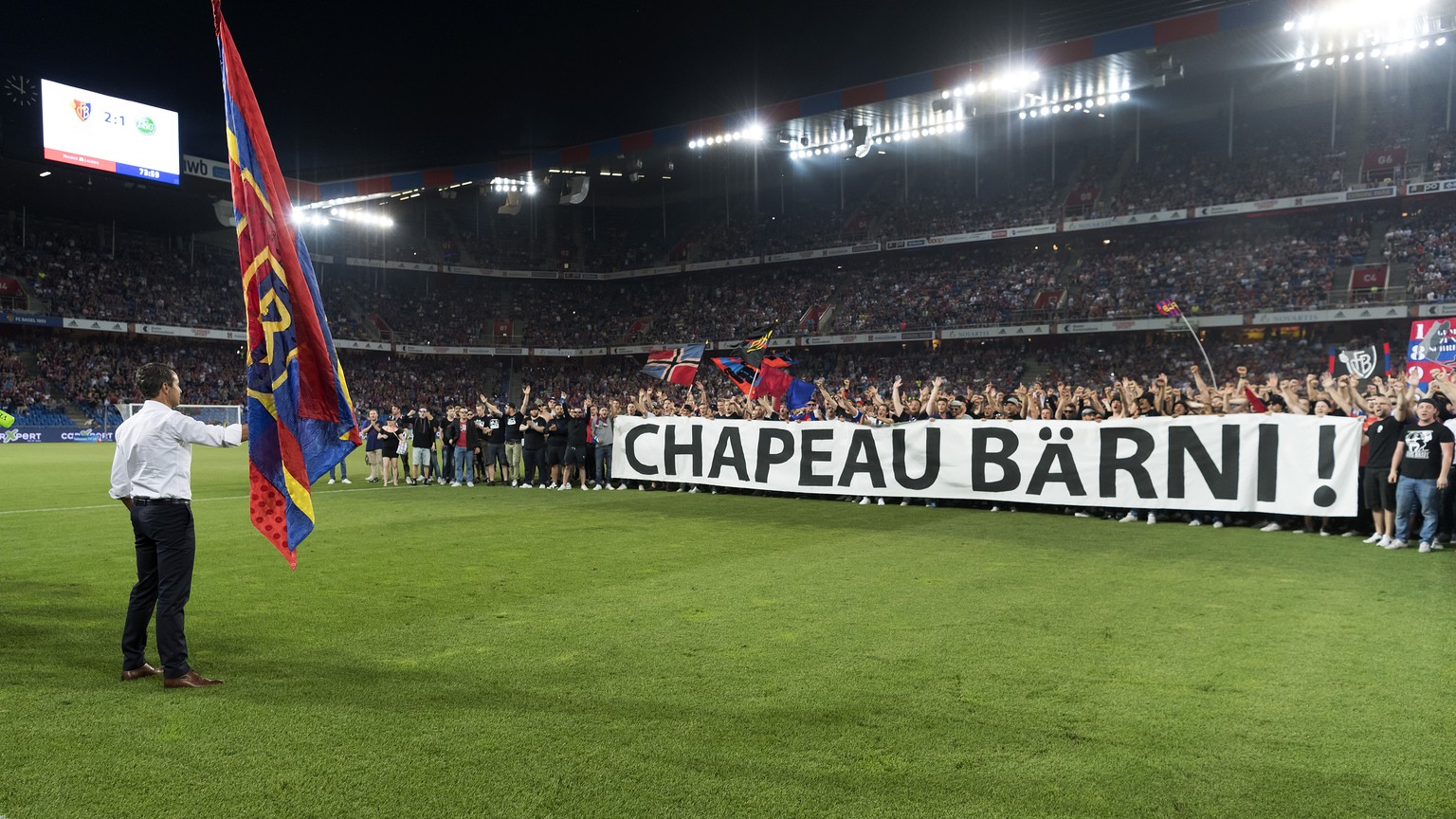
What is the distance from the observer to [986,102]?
106ft

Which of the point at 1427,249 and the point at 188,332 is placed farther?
the point at 188,332

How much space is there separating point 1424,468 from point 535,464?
14.4 meters

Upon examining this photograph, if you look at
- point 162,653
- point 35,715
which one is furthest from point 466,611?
point 35,715

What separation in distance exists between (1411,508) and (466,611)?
10186 mm

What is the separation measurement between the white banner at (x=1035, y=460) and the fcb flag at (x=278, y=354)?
10.7 metres

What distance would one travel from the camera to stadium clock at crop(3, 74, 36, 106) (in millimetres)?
31953

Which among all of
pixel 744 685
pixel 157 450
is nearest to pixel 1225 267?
pixel 744 685

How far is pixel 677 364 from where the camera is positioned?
21219 mm

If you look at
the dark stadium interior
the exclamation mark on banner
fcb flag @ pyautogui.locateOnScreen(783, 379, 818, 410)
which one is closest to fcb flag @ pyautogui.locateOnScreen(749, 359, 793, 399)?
fcb flag @ pyautogui.locateOnScreen(783, 379, 818, 410)

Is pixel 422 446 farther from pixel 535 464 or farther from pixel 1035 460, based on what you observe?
pixel 1035 460

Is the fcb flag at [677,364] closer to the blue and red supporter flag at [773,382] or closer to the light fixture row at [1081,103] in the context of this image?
the blue and red supporter flag at [773,382]

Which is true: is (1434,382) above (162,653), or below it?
above

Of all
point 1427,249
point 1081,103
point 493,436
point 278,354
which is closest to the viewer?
point 278,354

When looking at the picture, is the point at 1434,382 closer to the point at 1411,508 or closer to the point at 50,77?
the point at 1411,508
